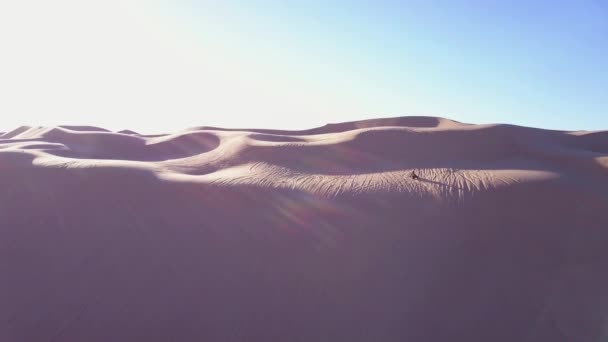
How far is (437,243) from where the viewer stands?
15.3ft

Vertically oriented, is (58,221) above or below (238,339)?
above

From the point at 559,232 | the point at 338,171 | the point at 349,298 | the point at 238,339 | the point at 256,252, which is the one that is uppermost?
the point at 338,171

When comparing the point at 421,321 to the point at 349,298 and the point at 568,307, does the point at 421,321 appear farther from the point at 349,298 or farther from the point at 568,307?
the point at 568,307

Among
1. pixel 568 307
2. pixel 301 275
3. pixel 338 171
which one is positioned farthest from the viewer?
pixel 338 171

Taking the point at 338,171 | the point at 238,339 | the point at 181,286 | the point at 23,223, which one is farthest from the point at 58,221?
the point at 338,171

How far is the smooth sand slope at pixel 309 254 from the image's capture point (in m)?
3.97

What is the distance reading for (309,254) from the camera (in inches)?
186

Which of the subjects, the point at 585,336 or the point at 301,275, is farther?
the point at 301,275

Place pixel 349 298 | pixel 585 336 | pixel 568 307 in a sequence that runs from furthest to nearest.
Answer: pixel 349 298, pixel 568 307, pixel 585 336

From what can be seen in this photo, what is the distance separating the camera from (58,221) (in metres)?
5.85

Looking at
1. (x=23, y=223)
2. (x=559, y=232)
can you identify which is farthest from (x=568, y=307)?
(x=23, y=223)

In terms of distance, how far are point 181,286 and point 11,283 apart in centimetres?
218

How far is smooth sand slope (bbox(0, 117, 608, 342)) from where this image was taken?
3.97 metres

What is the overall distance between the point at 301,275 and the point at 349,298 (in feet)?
2.03
